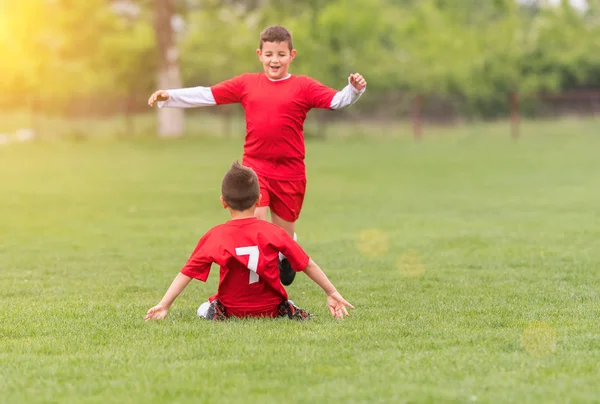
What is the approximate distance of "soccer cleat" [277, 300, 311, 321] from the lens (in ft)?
21.2

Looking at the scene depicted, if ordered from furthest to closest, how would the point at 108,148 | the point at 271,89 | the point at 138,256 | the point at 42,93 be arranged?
the point at 42,93, the point at 108,148, the point at 138,256, the point at 271,89

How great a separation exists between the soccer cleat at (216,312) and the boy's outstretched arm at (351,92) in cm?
190

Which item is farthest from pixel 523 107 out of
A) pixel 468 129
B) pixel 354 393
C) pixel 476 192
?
pixel 354 393

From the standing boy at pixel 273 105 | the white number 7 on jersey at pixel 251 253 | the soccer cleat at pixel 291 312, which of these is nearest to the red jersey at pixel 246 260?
the white number 7 on jersey at pixel 251 253

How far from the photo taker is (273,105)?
24.9ft

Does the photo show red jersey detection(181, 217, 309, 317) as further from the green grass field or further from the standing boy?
the standing boy

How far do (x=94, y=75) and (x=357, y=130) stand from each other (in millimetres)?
16704

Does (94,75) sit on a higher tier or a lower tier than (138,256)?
higher

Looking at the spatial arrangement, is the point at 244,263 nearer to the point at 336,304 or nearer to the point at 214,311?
the point at 214,311

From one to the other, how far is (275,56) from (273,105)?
16.0 inches

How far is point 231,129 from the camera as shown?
134 feet

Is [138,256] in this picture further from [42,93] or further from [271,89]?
[42,93]

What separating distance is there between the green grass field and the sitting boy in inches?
8.4

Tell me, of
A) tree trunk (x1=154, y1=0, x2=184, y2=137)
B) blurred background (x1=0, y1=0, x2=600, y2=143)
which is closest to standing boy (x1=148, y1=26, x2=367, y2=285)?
tree trunk (x1=154, y1=0, x2=184, y2=137)
